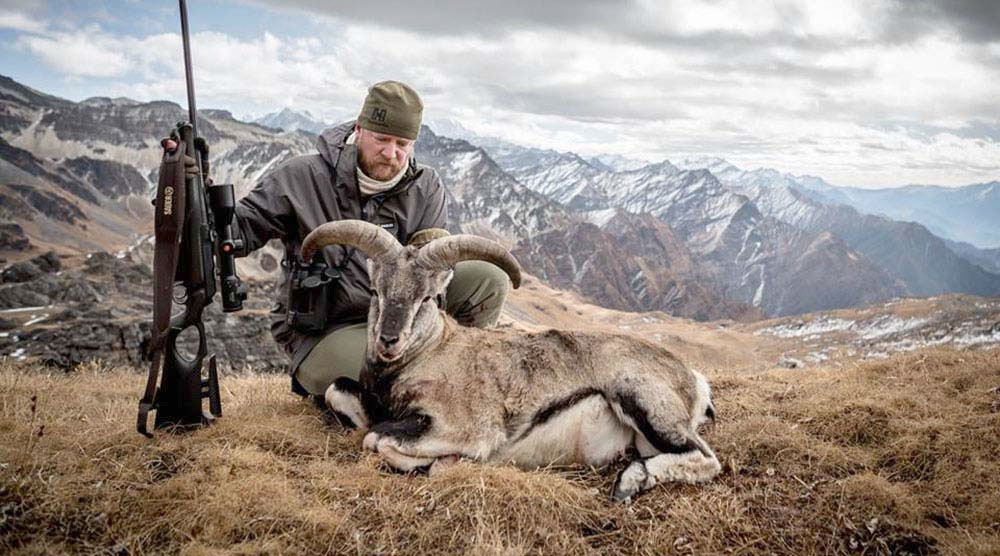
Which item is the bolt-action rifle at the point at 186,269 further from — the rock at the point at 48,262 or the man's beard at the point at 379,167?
the rock at the point at 48,262

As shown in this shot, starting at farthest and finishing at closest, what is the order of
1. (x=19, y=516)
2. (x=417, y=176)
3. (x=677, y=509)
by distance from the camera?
(x=417, y=176)
(x=677, y=509)
(x=19, y=516)

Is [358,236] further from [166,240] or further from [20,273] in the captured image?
[20,273]

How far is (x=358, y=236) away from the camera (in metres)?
7.37

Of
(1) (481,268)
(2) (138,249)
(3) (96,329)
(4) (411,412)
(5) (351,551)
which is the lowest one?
(2) (138,249)

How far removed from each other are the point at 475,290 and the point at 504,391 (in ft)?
8.28

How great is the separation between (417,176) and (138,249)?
154 meters

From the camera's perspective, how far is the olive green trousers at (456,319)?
8070 mm

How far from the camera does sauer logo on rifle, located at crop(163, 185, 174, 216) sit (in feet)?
21.3

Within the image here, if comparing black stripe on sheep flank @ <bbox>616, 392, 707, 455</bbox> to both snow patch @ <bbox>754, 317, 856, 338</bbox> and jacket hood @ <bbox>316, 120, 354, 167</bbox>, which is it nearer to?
jacket hood @ <bbox>316, 120, 354, 167</bbox>

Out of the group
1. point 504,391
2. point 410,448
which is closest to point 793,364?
point 504,391

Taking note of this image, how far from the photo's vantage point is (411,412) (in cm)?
680

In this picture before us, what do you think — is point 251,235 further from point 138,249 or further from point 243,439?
point 138,249

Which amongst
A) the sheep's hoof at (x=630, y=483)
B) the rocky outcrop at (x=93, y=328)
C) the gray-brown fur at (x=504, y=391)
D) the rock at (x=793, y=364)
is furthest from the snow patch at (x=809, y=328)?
the sheep's hoof at (x=630, y=483)

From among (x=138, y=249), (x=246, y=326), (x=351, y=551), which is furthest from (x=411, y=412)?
(x=138, y=249)
